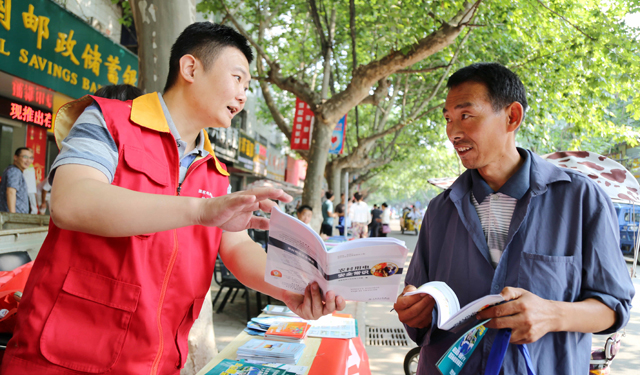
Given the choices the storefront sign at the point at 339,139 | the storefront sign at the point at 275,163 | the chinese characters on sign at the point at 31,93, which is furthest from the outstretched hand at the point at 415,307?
the storefront sign at the point at 275,163

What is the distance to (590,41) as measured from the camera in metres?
6.37

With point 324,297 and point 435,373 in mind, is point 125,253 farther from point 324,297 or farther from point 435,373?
point 435,373

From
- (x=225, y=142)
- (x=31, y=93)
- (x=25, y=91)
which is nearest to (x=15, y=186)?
(x=25, y=91)

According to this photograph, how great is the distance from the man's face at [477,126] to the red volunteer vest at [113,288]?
1259mm

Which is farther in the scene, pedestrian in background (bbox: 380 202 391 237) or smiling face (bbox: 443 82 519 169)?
pedestrian in background (bbox: 380 202 391 237)

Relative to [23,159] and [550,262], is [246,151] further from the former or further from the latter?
[550,262]

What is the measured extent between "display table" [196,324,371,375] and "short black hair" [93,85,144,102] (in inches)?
63.4

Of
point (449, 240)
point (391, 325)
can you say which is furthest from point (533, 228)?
point (391, 325)

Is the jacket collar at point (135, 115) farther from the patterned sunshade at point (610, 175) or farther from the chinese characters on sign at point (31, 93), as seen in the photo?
the chinese characters on sign at point (31, 93)

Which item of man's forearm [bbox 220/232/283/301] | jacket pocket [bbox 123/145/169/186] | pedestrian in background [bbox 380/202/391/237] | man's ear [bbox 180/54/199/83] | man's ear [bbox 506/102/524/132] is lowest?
pedestrian in background [bbox 380/202/391/237]

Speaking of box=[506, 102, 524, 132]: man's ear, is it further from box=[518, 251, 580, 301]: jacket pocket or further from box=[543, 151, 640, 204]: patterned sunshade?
box=[543, 151, 640, 204]: patterned sunshade

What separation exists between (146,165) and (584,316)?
161cm

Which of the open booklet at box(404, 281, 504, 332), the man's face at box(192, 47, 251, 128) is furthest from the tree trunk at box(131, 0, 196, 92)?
the open booklet at box(404, 281, 504, 332)

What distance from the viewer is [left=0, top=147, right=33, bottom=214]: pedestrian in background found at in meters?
5.03
